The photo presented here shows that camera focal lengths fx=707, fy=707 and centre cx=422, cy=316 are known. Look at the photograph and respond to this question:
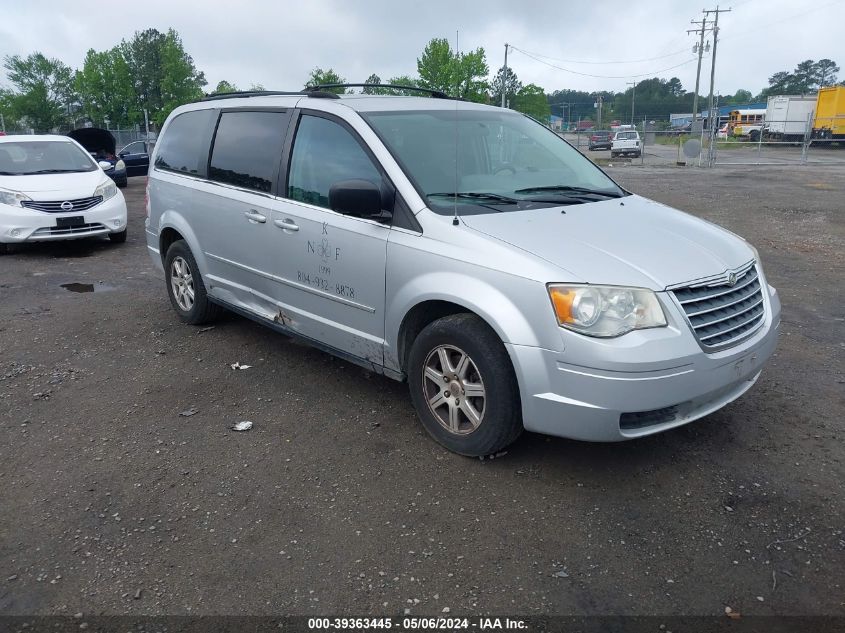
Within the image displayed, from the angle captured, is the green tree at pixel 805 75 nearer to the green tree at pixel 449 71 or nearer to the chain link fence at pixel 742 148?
the chain link fence at pixel 742 148

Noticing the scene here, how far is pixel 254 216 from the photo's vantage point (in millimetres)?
4930

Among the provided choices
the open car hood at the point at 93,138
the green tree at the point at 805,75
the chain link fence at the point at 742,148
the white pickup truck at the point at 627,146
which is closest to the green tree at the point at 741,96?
the green tree at the point at 805,75

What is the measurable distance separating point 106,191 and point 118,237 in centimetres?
74

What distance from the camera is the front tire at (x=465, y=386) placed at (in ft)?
11.5

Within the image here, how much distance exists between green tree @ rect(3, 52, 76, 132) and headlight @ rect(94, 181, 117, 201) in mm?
59331

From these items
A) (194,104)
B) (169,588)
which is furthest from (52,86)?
(169,588)

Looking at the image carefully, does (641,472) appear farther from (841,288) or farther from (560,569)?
(841,288)

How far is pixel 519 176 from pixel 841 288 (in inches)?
190

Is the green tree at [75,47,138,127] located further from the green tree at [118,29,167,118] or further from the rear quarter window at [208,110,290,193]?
the rear quarter window at [208,110,290,193]

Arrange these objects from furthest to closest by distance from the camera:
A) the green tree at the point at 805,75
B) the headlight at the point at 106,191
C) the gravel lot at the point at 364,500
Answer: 1. the green tree at the point at 805,75
2. the headlight at the point at 106,191
3. the gravel lot at the point at 364,500

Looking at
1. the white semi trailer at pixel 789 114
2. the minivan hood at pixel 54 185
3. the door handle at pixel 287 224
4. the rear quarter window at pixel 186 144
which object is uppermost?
the white semi trailer at pixel 789 114

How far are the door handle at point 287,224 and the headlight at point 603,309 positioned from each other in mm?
1984

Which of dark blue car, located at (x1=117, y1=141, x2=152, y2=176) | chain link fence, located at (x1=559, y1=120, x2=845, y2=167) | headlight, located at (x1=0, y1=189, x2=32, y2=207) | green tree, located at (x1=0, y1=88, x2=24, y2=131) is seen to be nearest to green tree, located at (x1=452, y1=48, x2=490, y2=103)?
chain link fence, located at (x1=559, y1=120, x2=845, y2=167)

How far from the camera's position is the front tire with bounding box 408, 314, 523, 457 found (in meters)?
3.50
